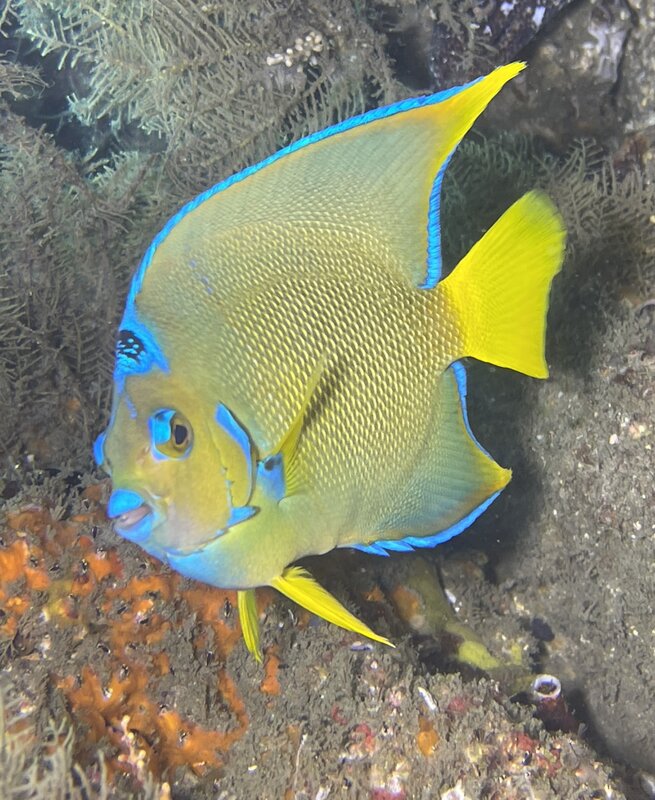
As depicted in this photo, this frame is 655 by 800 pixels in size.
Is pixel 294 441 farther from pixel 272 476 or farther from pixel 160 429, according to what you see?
pixel 160 429

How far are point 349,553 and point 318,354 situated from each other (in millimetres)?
1921

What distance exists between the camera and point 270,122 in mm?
3389

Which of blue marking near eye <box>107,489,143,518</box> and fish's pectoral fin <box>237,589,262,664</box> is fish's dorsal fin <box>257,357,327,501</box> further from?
fish's pectoral fin <box>237,589,262,664</box>

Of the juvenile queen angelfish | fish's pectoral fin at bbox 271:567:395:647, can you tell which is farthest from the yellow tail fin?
fish's pectoral fin at bbox 271:567:395:647

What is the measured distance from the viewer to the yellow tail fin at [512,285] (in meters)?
1.42

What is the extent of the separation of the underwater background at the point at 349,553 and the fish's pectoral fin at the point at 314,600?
41.8 inches

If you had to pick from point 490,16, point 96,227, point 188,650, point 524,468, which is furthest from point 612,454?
point 96,227

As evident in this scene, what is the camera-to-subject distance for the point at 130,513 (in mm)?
1181

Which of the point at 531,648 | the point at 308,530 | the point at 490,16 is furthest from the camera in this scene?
the point at 531,648

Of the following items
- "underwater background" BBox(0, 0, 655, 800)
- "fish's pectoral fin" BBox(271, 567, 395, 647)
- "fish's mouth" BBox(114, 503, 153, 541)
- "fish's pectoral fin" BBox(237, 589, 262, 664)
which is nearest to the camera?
"fish's mouth" BBox(114, 503, 153, 541)

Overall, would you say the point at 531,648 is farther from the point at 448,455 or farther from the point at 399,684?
the point at 448,455

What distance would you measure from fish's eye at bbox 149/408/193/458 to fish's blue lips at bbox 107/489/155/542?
9 cm

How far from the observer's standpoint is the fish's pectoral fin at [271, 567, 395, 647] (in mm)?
1333

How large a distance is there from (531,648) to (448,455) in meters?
A: 2.38
